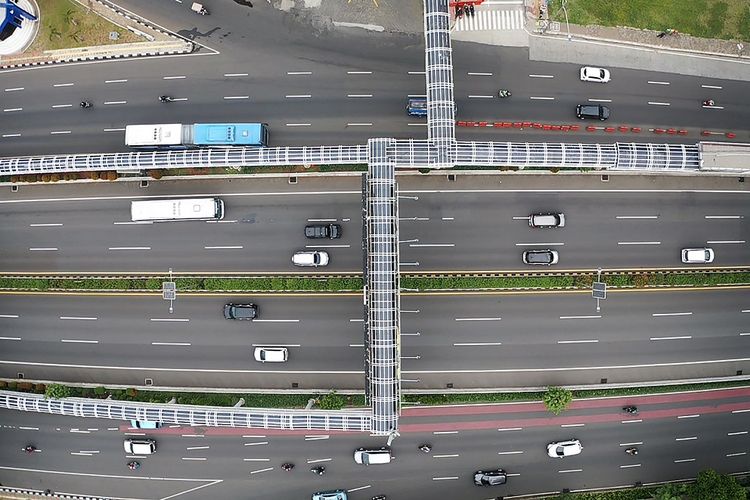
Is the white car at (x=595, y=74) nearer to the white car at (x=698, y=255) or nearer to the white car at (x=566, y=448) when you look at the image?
the white car at (x=698, y=255)

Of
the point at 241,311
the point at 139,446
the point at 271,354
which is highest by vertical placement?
the point at 241,311

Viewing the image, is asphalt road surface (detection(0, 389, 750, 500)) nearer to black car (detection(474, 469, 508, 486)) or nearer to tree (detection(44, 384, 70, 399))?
black car (detection(474, 469, 508, 486))

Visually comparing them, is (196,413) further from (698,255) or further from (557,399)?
(698,255)

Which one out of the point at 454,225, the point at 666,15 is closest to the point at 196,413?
the point at 454,225

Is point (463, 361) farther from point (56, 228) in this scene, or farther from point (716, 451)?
point (56, 228)

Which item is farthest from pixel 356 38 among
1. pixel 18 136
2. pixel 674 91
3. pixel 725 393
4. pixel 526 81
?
pixel 725 393

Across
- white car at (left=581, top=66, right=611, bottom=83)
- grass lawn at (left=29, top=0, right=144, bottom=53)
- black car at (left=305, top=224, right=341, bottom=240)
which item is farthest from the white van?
grass lawn at (left=29, top=0, right=144, bottom=53)
